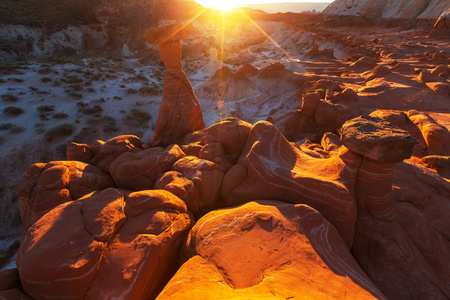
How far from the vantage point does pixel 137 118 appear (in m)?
21.5

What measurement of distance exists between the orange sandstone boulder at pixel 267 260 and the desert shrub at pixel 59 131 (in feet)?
61.8

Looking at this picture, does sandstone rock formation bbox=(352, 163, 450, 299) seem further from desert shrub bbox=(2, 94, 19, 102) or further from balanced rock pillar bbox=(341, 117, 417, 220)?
desert shrub bbox=(2, 94, 19, 102)

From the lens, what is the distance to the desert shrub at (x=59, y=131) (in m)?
17.0

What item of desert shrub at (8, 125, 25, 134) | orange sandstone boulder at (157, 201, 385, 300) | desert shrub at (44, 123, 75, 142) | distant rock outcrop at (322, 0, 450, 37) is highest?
distant rock outcrop at (322, 0, 450, 37)

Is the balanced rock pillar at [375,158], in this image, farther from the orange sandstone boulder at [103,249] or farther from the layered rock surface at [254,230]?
the orange sandstone boulder at [103,249]

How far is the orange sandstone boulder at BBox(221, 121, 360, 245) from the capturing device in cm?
462

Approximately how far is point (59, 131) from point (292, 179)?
20.1 m

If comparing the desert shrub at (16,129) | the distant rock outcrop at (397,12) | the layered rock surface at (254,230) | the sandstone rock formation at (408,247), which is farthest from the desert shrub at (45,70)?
the distant rock outcrop at (397,12)

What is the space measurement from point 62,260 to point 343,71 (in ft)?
84.5

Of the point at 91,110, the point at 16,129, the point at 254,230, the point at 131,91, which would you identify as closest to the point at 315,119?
the point at 254,230

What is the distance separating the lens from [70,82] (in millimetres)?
25281

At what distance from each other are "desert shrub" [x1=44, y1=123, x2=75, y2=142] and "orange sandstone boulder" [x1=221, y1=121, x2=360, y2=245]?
18.2 metres

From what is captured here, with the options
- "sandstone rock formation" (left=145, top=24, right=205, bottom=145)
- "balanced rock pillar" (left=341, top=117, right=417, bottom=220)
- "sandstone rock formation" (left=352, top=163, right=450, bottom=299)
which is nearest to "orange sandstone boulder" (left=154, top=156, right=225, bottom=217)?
"balanced rock pillar" (left=341, top=117, right=417, bottom=220)

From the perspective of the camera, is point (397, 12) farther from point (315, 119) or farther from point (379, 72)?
point (315, 119)
